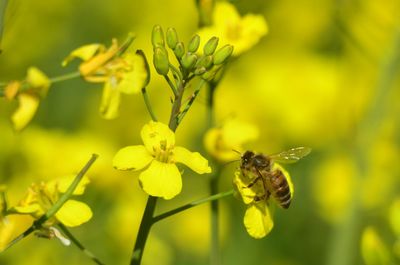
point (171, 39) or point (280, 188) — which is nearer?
point (171, 39)

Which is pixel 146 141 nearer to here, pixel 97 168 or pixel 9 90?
pixel 9 90

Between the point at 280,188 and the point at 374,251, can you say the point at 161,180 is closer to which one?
the point at 280,188

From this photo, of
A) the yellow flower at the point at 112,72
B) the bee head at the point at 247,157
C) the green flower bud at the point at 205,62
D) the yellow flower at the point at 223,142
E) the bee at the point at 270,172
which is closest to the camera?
the green flower bud at the point at 205,62

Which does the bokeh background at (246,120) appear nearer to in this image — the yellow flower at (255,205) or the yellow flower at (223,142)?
the yellow flower at (223,142)

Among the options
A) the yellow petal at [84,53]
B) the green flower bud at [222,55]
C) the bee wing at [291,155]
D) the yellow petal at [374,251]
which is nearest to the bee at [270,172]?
the bee wing at [291,155]

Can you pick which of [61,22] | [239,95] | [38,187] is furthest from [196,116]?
[38,187]

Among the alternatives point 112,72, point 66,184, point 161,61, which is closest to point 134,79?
point 112,72

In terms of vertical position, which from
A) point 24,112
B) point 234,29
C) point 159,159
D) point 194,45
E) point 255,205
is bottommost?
point 255,205
